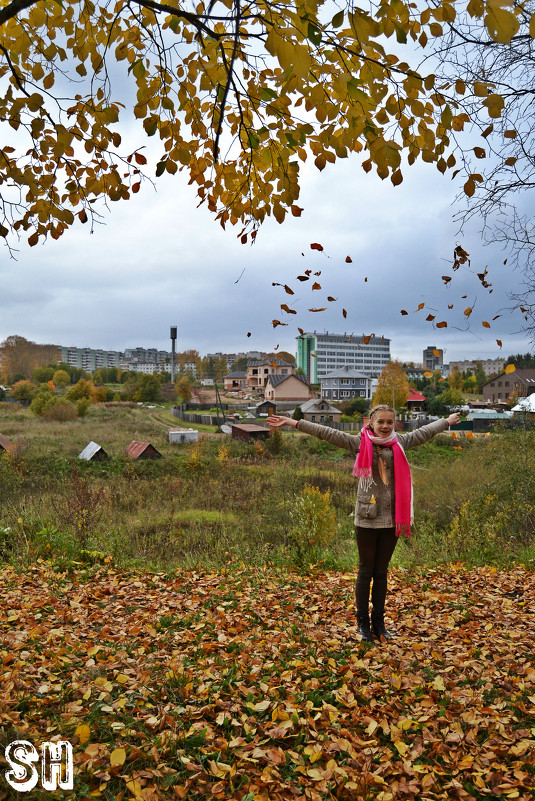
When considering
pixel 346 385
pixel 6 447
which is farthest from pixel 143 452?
pixel 346 385

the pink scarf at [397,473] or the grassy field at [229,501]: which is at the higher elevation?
the pink scarf at [397,473]

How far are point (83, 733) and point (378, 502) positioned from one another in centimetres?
249

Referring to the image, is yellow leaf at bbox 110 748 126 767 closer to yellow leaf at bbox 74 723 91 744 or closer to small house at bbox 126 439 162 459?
yellow leaf at bbox 74 723 91 744

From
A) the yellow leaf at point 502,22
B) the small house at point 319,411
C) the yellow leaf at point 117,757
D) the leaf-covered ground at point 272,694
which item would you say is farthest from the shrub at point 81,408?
the yellow leaf at point 502,22

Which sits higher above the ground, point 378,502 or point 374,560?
point 378,502

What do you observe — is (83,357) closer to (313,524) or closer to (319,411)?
(319,411)

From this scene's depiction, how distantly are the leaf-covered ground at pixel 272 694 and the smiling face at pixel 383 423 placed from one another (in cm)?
176

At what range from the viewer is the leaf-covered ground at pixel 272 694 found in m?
2.41

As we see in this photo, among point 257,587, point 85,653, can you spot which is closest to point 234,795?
point 85,653

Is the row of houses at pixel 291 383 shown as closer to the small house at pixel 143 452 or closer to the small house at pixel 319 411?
the small house at pixel 319 411

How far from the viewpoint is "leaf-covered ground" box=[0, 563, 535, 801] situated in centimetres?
241

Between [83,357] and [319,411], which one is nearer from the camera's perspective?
[319,411]

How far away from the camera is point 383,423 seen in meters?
3.92

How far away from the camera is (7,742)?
2500mm
